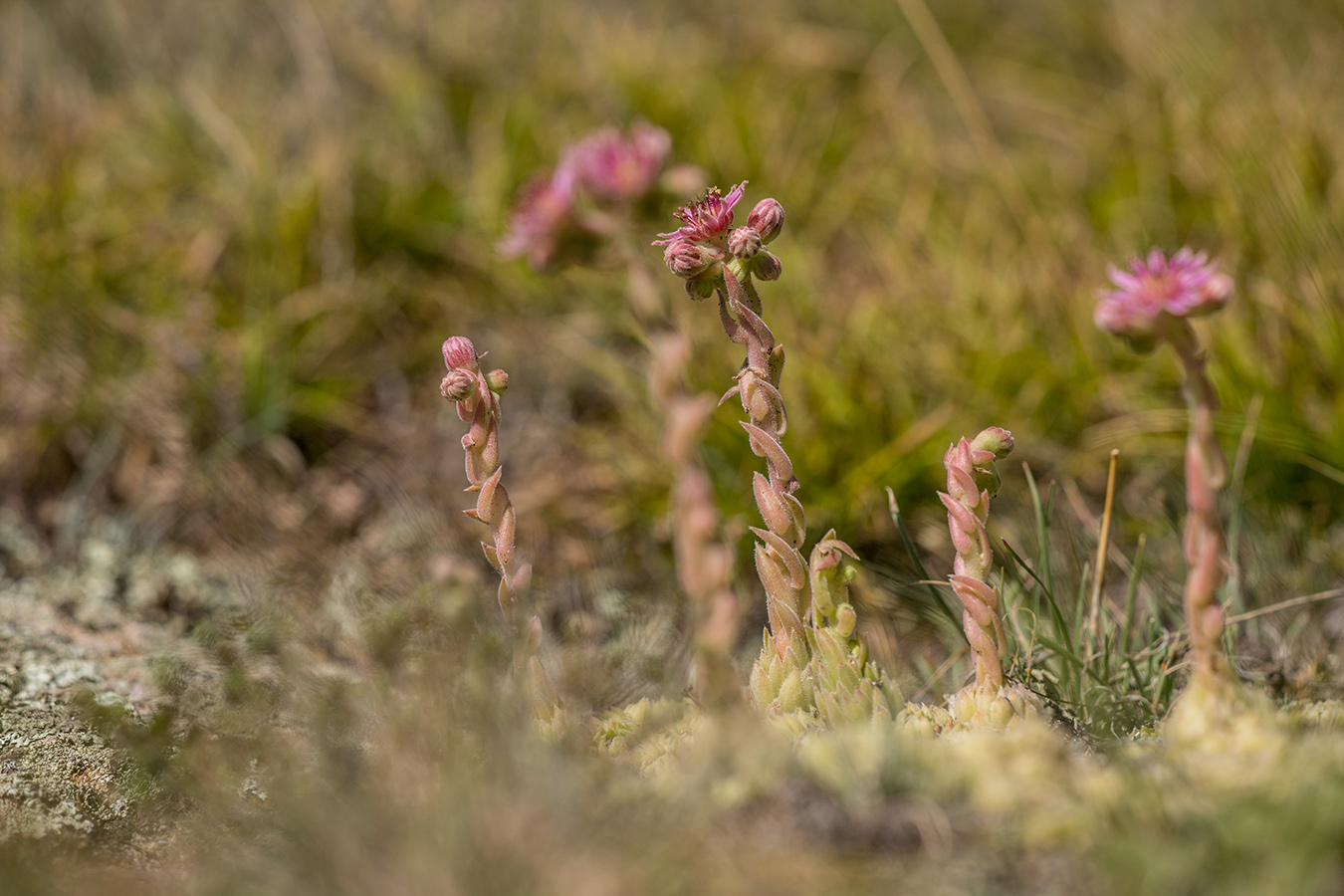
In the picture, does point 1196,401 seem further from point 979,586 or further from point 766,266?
point 766,266

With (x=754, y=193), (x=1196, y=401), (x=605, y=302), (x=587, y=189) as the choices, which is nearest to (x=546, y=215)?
(x=587, y=189)

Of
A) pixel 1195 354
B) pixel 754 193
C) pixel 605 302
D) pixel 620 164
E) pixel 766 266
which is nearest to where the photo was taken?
pixel 620 164

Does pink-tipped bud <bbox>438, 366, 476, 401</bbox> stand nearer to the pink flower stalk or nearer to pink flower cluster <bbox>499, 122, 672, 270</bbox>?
pink flower cluster <bbox>499, 122, 672, 270</bbox>

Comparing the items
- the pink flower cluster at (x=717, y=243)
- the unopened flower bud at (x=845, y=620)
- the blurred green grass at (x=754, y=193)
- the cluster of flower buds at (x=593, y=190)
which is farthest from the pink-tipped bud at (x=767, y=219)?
the blurred green grass at (x=754, y=193)

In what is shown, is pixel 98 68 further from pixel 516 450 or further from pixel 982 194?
pixel 982 194

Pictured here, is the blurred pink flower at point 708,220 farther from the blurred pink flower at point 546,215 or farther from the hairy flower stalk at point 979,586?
the hairy flower stalk at point 979,586

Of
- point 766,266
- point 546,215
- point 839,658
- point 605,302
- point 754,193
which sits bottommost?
point 605,302
